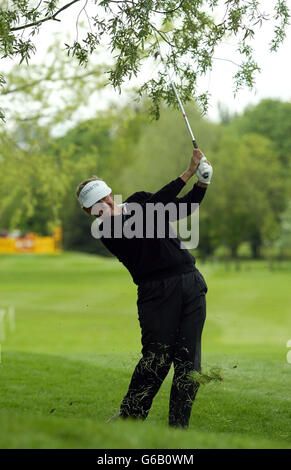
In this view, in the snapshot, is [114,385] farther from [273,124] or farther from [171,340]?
[273,124]

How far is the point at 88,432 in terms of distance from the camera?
12.9 ft

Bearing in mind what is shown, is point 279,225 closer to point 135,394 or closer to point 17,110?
point 17,110

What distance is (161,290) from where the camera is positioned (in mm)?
5895

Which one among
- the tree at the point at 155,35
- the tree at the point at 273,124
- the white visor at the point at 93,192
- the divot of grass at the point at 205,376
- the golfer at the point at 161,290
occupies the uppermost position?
the tree at the point at 273,124

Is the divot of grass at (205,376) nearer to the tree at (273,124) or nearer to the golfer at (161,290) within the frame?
the golfer at (161,290)

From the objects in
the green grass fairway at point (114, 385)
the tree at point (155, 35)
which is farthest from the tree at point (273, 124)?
the tree at point (155, 35)

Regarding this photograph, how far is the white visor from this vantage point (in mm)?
5918

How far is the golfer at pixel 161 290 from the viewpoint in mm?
5879

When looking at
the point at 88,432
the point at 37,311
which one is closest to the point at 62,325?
the point at 37,311

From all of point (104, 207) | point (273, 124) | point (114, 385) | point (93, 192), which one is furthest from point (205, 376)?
point (273, 124)

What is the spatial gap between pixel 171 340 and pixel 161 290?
0.44 m

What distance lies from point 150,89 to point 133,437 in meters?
3.96

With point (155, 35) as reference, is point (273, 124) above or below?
above

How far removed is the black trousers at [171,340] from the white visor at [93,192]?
0.85 meters
